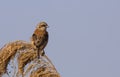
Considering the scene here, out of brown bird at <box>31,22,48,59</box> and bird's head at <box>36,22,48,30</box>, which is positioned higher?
bird's head at <box>36,22,48,30</box>

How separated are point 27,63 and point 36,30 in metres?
1.83

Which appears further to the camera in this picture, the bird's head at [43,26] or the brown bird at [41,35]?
the bird's head at [43,26]

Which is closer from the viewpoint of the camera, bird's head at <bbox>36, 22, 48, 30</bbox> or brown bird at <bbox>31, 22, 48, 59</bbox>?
brown bird at <bbox>31, 22, 48, 59</bbox>

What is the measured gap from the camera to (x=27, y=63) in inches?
281

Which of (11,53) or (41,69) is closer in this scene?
(41,69)

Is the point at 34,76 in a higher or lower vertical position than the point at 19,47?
lower

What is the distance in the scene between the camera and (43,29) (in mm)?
8773

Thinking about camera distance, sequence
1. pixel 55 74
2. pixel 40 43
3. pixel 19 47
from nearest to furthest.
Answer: pixel 55 74
pixel 19 47
pixel 40 43

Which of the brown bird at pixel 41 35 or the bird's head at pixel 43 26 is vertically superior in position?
the bird's head at pixel 43 26

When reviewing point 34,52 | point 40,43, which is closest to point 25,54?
point 34,52

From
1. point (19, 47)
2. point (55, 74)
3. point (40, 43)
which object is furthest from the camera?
point (40, 43)

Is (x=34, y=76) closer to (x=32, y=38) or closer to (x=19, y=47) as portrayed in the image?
(x=19, y=47)

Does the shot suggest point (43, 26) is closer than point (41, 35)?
No

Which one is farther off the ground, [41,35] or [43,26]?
[43,26]
